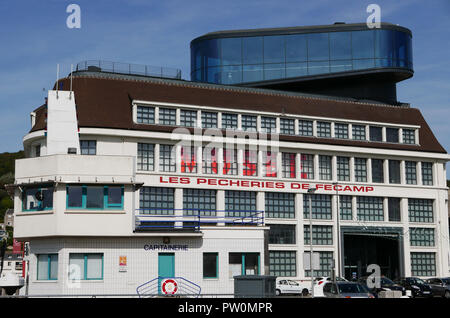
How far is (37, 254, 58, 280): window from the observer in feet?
119

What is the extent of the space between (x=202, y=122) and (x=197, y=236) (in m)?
20.4

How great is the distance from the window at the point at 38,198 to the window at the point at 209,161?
67.4 ft

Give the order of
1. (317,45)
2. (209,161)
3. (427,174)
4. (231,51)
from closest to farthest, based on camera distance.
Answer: (209,161), (427,174), (317,45), (231,51)

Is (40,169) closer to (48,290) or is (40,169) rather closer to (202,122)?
(48,290)

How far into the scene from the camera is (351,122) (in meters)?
62.9

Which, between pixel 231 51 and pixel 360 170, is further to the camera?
pixel 231 51

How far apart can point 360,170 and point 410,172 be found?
5540 mm

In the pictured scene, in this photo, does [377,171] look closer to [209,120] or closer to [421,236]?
[421,236]

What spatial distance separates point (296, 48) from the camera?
7144 cm

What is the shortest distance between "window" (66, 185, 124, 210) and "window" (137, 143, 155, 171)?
660 inches

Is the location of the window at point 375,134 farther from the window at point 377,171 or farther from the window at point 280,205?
the window at point 280,205

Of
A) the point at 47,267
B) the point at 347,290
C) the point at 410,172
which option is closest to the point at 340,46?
the point at 410,172
